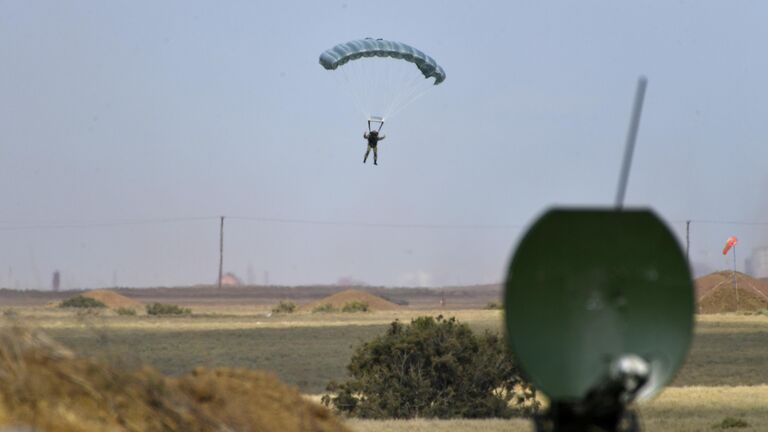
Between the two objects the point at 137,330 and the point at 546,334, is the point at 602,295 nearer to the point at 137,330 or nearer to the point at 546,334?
the point at 546,334

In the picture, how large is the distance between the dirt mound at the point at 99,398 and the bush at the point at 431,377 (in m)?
17.4

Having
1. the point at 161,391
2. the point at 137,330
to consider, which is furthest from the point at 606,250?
the point at 137,330

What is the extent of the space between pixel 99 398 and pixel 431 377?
19.4 meters

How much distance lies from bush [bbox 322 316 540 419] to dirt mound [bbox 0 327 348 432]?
17.4 meters

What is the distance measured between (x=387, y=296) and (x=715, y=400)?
153 metres

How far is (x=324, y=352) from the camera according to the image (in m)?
56.0

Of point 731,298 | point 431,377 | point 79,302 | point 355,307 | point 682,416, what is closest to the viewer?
point 682,416

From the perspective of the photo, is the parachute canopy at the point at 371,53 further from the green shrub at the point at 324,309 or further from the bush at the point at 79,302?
the bush at the point at 79,302

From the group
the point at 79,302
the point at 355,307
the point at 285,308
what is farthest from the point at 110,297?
the point at 355,307

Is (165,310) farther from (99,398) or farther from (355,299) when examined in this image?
(99,398)

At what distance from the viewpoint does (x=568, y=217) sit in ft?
21.7

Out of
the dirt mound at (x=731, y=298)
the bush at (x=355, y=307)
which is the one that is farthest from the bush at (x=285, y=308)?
the dirt mound at (x=731, y=298)

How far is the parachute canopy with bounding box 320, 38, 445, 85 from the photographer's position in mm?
38781

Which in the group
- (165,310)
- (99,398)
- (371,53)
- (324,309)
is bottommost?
(99,398)
